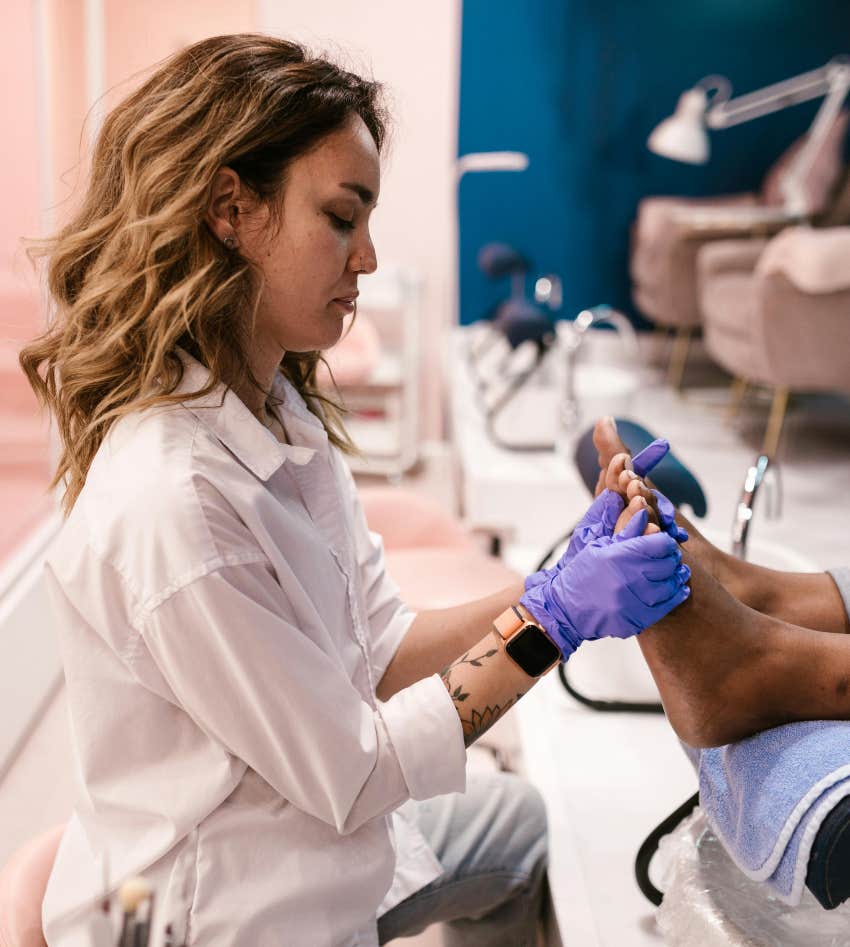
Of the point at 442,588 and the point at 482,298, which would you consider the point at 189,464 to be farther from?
the point at 482,298

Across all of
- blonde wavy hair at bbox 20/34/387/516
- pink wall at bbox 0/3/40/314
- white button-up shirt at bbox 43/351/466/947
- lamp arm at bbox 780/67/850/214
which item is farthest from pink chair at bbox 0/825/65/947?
lamp arm at bbox 780/67/850/214

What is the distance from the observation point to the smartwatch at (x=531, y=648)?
37.2 inches

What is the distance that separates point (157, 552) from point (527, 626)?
32 cm

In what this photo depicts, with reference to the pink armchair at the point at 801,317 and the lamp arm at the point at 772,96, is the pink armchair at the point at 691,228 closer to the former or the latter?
the lamp arm at the point at 772,96

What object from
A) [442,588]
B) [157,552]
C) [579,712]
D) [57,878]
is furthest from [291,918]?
[442,588]

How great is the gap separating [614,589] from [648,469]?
209 millimetres

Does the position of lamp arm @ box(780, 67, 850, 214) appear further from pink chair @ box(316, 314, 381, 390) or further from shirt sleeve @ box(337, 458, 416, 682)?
shirt sleeve @ box(337, 458, 416, 682)

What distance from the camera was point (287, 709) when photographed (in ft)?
2.86

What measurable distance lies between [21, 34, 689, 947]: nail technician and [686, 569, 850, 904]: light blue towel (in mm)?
A: 149

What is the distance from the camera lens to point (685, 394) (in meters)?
4.55

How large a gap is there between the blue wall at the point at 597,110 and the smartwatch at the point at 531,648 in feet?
13.9

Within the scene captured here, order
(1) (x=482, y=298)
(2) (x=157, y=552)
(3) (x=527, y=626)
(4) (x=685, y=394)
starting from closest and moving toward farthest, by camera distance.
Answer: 1. (2) (x=157, y=552)
2. (3) (x=527, y=626)
3. (4) (x=685, y=394)
4. (1) (x=482, y=298)

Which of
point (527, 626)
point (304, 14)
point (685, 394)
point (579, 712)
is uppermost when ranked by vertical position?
point (304, 14)

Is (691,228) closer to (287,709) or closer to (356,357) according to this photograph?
(356,357)
